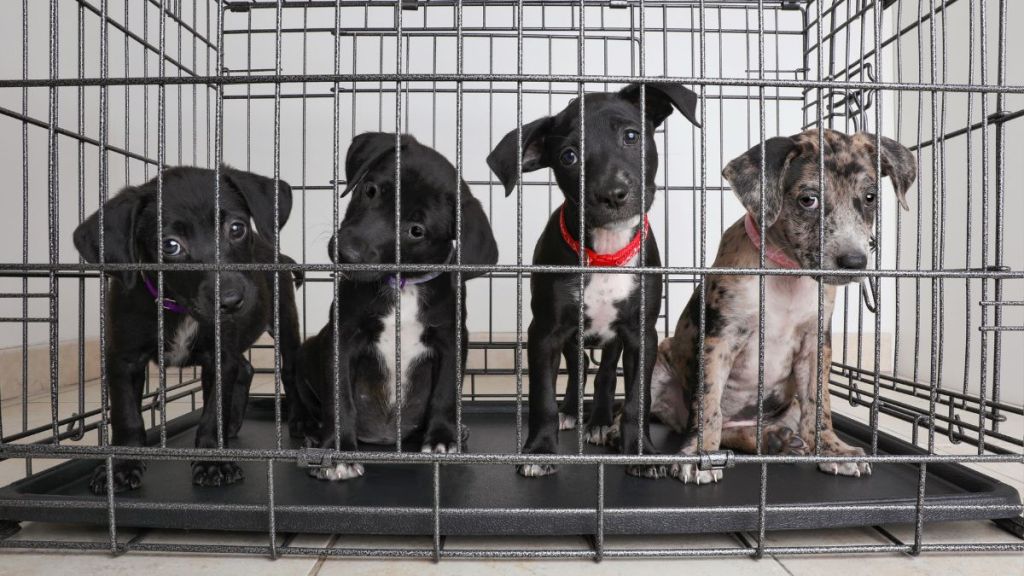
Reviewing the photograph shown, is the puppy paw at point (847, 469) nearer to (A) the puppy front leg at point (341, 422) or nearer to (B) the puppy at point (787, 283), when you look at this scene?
(B) the puppy at point (787, 283)

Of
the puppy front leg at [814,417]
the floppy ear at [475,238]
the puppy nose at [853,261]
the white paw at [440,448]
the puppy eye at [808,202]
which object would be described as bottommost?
the white paw at [440,448]

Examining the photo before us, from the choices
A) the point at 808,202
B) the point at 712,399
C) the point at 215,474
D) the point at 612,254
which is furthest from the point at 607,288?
the point at 215,474

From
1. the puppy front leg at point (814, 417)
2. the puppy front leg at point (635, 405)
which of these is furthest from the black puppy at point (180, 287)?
the puppy front leg at point (814, 417)

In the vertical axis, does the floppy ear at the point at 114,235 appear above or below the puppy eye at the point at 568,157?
below

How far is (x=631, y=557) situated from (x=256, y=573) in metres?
0.90

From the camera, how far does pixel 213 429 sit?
217 centimetres

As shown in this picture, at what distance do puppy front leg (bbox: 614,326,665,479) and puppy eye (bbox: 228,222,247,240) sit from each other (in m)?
1.30

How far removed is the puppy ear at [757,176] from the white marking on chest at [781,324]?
0.85 feet

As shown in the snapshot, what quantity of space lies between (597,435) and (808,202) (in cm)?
112

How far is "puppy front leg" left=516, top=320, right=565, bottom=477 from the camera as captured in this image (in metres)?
2.12

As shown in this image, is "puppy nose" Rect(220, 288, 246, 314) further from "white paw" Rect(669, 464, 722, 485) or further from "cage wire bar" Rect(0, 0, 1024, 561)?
"white paw" Rect(669, 464, 722, 485)

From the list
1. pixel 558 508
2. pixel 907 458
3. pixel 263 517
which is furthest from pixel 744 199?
pixel 263 517

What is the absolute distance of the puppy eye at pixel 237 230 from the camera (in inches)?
86.6

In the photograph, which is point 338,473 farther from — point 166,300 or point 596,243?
point 596,243
